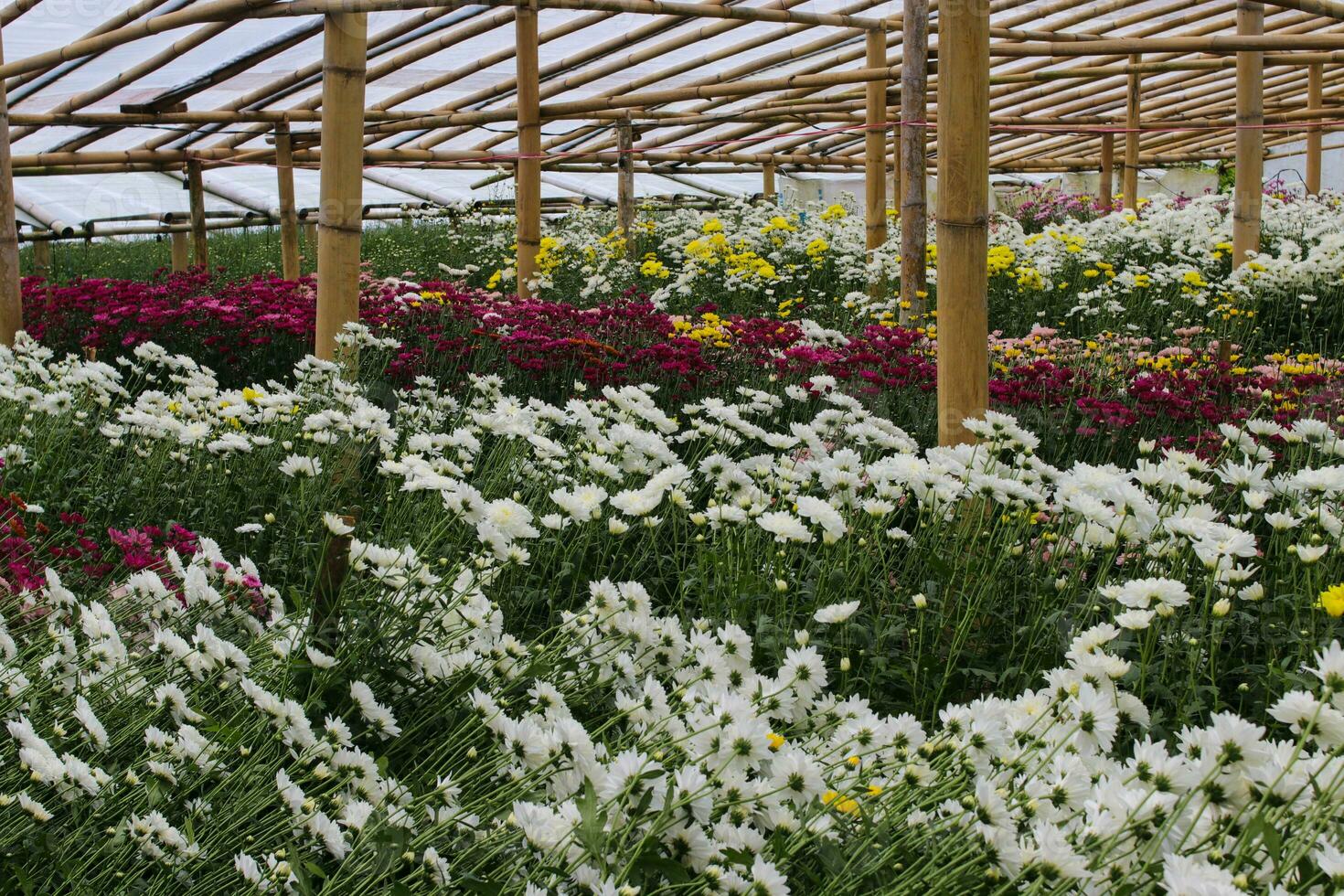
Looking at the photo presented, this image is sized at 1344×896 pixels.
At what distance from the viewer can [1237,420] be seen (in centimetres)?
383

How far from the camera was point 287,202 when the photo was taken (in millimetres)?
9375

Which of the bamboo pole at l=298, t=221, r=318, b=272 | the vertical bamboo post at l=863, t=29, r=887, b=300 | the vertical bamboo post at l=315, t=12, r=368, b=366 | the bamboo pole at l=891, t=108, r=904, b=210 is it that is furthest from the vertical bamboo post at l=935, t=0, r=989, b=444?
the bamboo pole at l=298, t=221, r=318, b=272

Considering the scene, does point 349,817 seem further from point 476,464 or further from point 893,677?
point 476,464

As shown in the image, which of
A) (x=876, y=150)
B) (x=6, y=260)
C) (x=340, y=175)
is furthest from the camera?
(x=876, y=150)

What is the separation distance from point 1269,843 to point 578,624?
3.81 ft

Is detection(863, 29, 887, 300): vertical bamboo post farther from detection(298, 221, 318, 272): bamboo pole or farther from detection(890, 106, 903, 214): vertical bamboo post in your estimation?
detection(298, 221, 318, 272): bamboo pole

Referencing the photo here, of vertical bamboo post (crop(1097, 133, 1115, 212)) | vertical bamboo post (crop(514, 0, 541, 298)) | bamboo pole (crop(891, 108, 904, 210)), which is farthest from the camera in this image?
vertical bamboo post (crop(1097, 133, 1115, 212))

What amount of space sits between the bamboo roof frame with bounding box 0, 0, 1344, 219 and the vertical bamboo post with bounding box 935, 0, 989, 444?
222 centimetres

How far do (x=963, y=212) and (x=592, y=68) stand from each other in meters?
7.96

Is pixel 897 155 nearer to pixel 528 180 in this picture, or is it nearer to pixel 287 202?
pixel 528 180

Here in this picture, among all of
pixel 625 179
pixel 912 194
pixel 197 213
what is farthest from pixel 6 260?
pixel 625 179

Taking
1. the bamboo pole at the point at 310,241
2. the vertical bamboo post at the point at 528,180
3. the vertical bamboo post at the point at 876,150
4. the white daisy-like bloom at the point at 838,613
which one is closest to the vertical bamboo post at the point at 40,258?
the bamboo pole at the point at 310,241

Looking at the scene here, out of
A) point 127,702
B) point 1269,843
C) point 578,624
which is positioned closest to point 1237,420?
point 578,624

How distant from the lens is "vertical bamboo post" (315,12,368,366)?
4.16 meters
